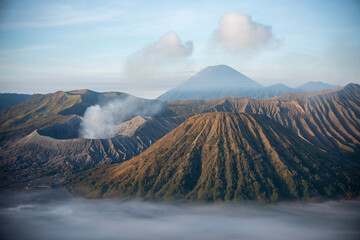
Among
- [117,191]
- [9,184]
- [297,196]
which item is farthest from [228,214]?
[9,184]

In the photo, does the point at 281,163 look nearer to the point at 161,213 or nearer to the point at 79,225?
the point at 161,213

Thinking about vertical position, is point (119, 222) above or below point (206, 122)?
below

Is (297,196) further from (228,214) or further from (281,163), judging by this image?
(228,214)

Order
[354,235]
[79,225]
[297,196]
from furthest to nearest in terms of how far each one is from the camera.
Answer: [297,196] < [79,225] < [354,235]

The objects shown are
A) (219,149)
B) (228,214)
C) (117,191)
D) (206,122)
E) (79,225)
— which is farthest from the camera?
(206,122)

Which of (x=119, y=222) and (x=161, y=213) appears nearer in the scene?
(x=119, y=222)

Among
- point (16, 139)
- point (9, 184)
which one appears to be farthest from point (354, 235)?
point (16, 139)

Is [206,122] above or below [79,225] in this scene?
above

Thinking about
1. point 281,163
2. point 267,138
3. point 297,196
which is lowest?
point 297,196

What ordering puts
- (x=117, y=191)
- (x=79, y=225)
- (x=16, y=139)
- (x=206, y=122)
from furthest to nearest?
(x=16, y=139), (x=206, y=122), (x=117, y=191), (x=79, y=225)
